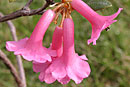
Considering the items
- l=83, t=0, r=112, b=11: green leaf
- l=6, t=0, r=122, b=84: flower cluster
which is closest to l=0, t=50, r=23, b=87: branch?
l=6, t=0, r=122, b=84: flower cluster

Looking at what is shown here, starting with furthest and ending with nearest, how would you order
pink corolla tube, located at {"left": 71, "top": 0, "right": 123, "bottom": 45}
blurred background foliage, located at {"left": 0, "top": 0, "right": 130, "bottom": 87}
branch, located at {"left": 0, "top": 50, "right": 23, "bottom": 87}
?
1. blurred background foliage, located at {"left": 0, "top": 0, "right": 130, "bottom": 87}
2. branch, located at {"left": 0, "top": 50, "right": 23, "bottom": 87}
3. pink corolla tube, located at {"left": 71, "top": 0, "right": 123, "bottom": 45}

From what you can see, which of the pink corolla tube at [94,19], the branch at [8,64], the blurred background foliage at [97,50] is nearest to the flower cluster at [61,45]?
the pink corolla tube at [94,19]

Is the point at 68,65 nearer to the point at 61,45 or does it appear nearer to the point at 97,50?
the point at 61,45

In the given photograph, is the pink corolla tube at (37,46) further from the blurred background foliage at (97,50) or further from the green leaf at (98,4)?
the blurred background foliage at (97,50)

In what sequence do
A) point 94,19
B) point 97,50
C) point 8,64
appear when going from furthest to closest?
point 97,50
point 8,64
point 94,19

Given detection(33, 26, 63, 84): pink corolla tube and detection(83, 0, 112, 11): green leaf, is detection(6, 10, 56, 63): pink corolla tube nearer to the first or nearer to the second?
detection(33, 26, 63, 84): pink corolla tube

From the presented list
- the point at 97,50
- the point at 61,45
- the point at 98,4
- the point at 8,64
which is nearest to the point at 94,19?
the point at 98,4
